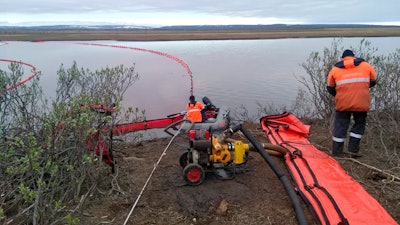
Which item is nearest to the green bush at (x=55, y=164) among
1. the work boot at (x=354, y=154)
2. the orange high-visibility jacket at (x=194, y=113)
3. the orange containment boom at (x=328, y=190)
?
the orange high-visibility jacket at (x=194, y=113)

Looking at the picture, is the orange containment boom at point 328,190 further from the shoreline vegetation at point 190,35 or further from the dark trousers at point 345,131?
the shoreline vegetation at point 190,35

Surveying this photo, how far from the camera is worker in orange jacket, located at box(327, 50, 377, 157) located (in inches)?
222

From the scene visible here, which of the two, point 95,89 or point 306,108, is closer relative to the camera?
point 95,89

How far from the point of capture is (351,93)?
5.64 metres

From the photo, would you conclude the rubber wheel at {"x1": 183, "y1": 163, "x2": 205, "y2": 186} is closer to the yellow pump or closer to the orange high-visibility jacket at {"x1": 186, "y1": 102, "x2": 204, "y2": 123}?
the yellow pump

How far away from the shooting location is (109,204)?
440cm

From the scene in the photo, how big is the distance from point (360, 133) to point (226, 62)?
16.2m

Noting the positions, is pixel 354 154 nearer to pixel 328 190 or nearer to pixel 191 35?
pixel 328 190

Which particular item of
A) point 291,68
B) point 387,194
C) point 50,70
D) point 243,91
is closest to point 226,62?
point 291,68

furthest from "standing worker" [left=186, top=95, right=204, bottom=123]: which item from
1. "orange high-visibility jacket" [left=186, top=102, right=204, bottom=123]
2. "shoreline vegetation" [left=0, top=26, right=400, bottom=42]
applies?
"shoreline vegetation" [left=0, top=26, right=400, bottom=42]

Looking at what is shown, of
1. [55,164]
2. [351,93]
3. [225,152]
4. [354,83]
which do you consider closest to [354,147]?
[351,93]

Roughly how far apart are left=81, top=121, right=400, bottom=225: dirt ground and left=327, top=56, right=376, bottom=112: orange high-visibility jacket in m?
0.84

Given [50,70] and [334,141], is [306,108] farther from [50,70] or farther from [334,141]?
[50,70]

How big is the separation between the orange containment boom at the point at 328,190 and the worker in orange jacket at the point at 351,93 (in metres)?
0.54
